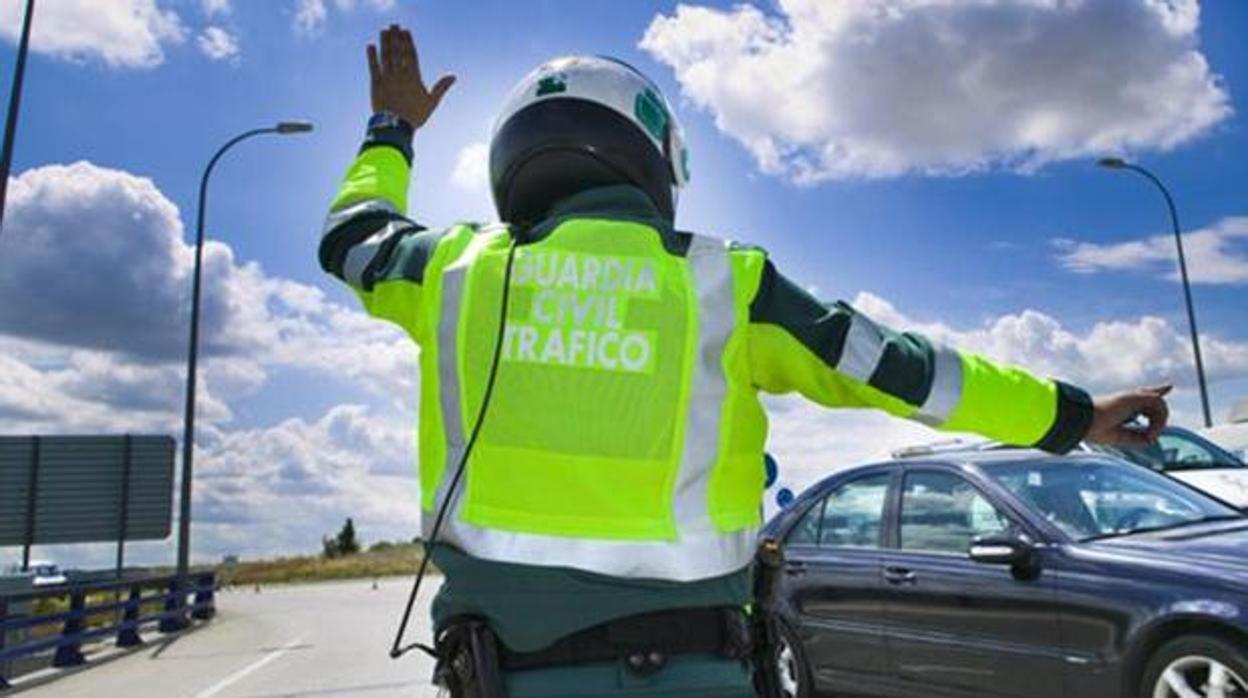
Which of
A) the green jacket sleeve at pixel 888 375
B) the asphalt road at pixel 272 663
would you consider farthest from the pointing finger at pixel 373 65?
the asphalt road at pixel 272 663

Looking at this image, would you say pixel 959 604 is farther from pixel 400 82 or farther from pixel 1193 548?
pixel 400 82

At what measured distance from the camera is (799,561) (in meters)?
8.43

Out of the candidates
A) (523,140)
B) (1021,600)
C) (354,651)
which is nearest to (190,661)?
(354,651)

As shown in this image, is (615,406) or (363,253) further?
(363,253)

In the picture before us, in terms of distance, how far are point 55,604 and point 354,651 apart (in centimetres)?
1063

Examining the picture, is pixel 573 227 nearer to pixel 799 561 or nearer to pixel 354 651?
pixel 799 561

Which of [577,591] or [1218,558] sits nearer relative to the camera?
[577,591]

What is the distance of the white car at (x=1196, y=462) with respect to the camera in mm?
11352

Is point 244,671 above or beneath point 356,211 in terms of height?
beneath

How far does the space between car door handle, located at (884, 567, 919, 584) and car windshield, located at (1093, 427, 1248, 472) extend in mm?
Result: 5552

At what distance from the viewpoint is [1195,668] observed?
5.63 metres

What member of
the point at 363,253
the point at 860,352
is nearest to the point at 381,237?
the point at 363,253

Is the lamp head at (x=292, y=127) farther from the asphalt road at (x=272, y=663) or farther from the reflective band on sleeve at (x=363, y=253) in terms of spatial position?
the reflective band on sleeve at (x=363, y=253)

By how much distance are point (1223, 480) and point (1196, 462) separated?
659mm
